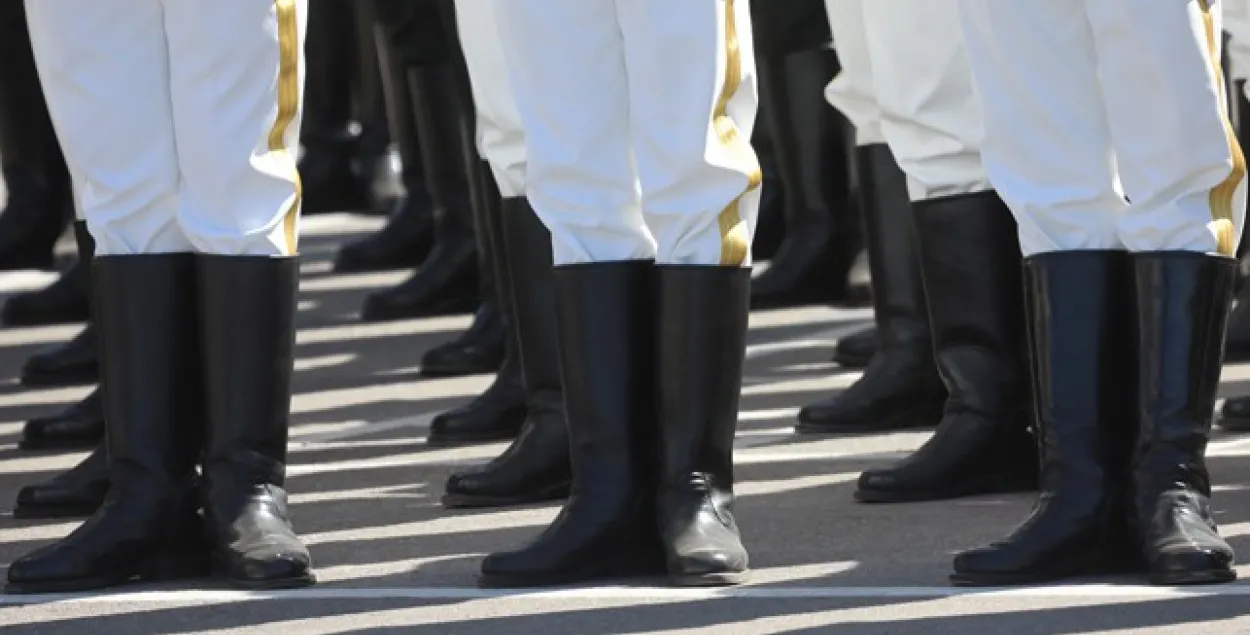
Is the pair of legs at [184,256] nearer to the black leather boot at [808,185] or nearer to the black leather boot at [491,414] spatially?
the black leather boot at [491,414]

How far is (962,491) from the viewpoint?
372 cm

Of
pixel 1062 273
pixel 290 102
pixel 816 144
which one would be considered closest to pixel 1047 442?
pixel 1062 273

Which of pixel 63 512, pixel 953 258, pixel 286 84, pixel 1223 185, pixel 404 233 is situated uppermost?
pixel 286 84

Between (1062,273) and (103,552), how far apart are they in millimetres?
1163

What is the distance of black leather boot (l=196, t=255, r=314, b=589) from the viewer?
334 centimetres

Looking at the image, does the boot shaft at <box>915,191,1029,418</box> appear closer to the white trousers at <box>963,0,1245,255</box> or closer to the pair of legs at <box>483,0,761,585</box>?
the white trousers at <box>963,0,1245,255</box>

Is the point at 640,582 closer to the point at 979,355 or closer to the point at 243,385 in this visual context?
the point at 243,385

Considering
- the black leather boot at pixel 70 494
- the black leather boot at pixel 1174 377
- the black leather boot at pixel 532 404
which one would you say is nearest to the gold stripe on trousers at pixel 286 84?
the black leather boot at pixel 532 404

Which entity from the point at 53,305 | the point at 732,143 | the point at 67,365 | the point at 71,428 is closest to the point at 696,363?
the point at 732,143

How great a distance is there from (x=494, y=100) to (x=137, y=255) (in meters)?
0.65

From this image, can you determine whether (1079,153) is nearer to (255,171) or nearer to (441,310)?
(255,171)

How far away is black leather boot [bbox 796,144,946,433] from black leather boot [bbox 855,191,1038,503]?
1.35 feet

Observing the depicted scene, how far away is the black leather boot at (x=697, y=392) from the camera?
3.22 metres

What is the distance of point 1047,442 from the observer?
10.6ft
